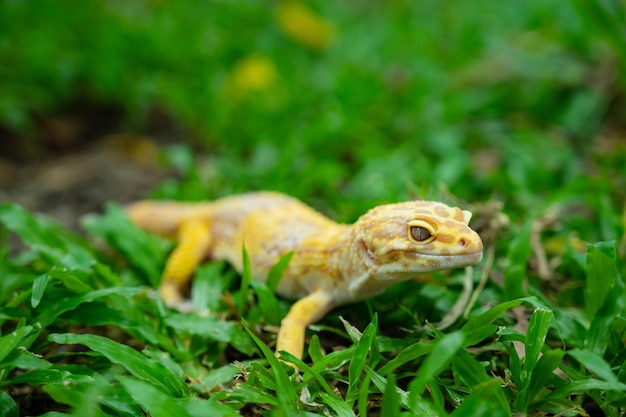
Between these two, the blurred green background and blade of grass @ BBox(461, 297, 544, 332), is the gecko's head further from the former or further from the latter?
the blurred green background

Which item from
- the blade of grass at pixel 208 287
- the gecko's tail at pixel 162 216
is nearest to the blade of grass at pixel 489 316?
the blade of grass at pixel 208 287

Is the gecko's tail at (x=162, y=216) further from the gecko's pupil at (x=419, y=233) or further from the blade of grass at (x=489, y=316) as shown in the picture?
the blade of grass at (x=489, y=316)

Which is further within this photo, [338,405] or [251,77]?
[251,77]

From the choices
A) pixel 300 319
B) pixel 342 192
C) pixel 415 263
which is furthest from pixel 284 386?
pixel 342 192

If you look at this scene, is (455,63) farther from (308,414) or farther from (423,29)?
(308,414)

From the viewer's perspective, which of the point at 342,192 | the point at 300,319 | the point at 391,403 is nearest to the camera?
the point at 391,403

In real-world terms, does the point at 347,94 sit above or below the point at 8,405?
above

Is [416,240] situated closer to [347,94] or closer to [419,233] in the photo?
[419,233]

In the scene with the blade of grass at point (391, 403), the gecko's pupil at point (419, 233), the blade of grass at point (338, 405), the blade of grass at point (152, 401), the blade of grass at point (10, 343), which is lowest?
the blade of grass at point (338, 405)

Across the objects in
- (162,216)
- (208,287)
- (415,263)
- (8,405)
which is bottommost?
(208,287)
